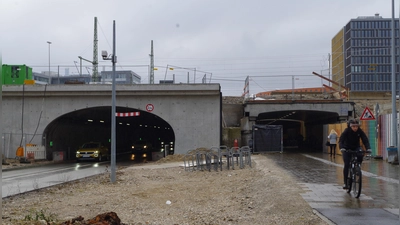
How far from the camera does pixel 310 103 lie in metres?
33.8

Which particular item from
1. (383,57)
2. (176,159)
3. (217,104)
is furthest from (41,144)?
(383,57)

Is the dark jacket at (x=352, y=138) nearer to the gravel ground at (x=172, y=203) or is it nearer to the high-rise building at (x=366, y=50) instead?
the gravel ground at (x=172, y=203)

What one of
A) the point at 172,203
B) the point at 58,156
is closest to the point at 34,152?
the point at 58,156

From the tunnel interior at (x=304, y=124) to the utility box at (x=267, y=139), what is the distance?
163 inches

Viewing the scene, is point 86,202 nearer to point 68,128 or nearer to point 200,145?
point 200,145

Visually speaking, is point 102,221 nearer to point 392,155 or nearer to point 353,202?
point 353,202

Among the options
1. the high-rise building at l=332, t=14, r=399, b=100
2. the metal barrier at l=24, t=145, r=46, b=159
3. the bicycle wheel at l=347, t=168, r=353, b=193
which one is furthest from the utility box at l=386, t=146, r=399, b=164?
the high-rise building at l=332, t=14, r=399, b=100

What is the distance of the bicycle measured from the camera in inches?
→ 373

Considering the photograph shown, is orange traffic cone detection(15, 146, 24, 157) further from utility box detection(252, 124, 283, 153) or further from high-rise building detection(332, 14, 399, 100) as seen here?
high-rise building detection(332, 14, 399, 100)

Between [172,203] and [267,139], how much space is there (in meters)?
22.3

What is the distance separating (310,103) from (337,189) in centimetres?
2347

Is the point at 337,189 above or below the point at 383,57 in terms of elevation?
below

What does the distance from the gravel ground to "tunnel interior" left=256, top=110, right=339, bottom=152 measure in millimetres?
22551

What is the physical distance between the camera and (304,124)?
173ft
